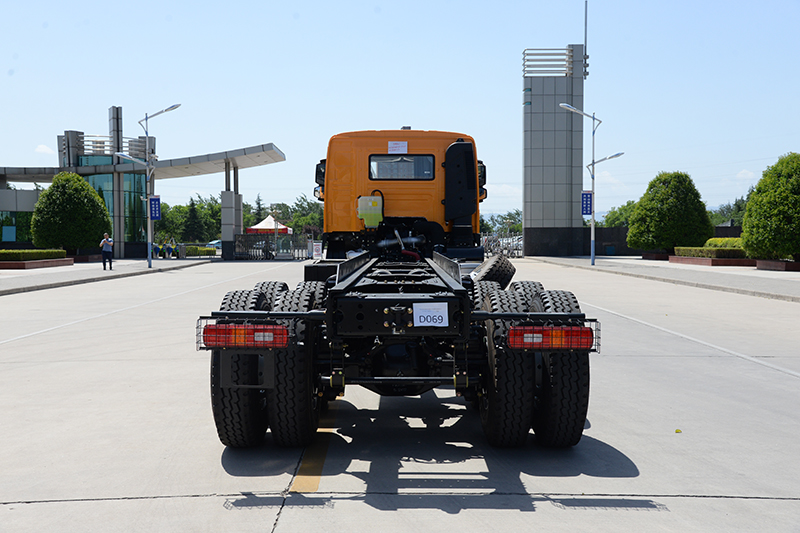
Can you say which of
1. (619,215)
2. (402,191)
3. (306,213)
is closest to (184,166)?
(402,191)

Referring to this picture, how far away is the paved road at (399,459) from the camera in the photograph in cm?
381

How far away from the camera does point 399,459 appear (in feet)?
15.8

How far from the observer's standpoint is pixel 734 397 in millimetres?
6801

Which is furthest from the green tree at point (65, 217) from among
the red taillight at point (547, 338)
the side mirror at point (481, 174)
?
the red taillight at point (547, 338)

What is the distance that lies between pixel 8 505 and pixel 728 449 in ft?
15.6

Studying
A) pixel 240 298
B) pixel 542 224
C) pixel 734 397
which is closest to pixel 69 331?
pixel 240 298

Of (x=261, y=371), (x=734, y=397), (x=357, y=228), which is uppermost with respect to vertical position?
(x=357, y=228)

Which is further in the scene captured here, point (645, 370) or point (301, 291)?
point (645, 370)

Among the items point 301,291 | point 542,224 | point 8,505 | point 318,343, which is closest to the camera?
point 8,505

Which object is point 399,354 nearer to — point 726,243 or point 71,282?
point 71,282

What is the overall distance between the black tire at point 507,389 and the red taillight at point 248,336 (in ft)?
4.69

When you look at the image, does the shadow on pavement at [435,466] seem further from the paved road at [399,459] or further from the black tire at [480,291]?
the black tire at [480,291]

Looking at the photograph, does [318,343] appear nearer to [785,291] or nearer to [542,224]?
[785,291]

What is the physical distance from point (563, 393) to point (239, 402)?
222 cm
